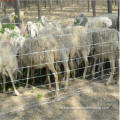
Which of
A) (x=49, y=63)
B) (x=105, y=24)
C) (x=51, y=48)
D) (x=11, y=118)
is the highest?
(x=105, y=24)

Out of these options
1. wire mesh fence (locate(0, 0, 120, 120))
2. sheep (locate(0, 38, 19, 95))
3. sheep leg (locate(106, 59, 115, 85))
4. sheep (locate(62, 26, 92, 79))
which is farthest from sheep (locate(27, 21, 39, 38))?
sheep leg (locate(106, 59, 115, 85))

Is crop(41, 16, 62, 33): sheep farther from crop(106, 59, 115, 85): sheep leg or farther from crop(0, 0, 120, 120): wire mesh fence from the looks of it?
crop(106, 59, 115, 85): sheep leg

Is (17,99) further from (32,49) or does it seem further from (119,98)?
(119,98)

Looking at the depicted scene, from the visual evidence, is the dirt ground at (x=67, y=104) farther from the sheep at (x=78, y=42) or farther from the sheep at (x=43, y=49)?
the sheep at (x=78, y=42)

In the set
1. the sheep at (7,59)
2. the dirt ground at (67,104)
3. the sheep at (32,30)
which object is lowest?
the dirt ground at (67,104)

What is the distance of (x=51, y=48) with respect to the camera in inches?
154

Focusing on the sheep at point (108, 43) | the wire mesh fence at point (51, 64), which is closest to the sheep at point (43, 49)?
the wire mesh fence at point (51, 64)

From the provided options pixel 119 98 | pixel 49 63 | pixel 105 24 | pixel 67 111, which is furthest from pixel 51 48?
pixel 105 24

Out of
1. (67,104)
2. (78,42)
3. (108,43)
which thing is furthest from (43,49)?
(108,43)

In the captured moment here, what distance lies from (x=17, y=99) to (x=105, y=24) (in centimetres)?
254

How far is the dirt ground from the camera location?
11.1 feet

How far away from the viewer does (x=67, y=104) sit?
12.1ft

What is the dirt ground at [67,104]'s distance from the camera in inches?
133

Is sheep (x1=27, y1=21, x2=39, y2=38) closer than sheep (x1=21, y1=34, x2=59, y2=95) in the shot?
No
